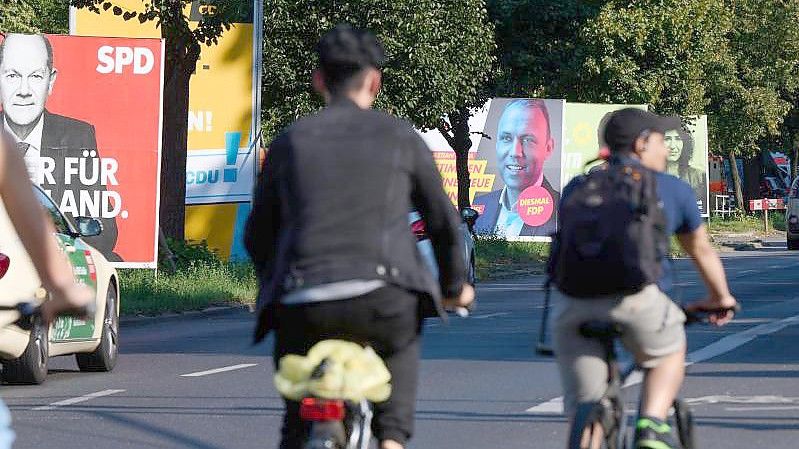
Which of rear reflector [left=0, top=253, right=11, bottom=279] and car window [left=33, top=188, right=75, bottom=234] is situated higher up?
car window [left=33, top=188, right=75, bottom=234]

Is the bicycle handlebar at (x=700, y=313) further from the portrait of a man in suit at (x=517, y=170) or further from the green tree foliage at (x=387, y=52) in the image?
the portrait of a man in suit at (x=517, y=170)

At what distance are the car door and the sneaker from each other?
773 centimetres

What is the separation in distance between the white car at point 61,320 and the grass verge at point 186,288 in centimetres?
740

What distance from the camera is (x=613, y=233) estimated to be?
6395 millimetres

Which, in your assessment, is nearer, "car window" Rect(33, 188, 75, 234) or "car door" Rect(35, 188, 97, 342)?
"car door" Rect(35, 188, 97, 342)

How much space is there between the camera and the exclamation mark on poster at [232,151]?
30.3 meters

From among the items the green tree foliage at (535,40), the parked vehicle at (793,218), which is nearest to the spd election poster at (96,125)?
the green tree foliage at (535,40)

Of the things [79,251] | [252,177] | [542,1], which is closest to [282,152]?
[79,251]

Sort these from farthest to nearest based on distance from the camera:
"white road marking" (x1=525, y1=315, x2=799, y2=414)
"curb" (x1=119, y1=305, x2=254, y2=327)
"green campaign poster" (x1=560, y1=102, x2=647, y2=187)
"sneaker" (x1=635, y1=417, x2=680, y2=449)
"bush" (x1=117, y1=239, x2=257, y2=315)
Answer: "green campaign poster" (x1=560, y1=102, x2=647, y2=187)
"bush" (x1=117, y1=239, x2=257, y2=315)
"curb" (x1=119, y1=305, x2=254, y2=327)
"white road marking" (x1=525, y1=315, x2=799, y2=414)
"sneaker" (x1=635, y1=417, x2=680, y2=449)

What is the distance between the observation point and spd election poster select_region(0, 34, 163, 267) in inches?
982

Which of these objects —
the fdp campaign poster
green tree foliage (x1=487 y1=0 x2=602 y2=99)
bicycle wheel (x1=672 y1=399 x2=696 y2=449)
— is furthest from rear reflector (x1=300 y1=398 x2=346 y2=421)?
the fdp campaign poster

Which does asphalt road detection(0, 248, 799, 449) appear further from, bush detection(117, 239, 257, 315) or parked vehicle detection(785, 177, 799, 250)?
parked vehicle detection(785, 177, 799, 250)

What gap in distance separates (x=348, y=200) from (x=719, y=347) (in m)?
12.4

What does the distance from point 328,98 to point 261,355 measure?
37.7 ft
